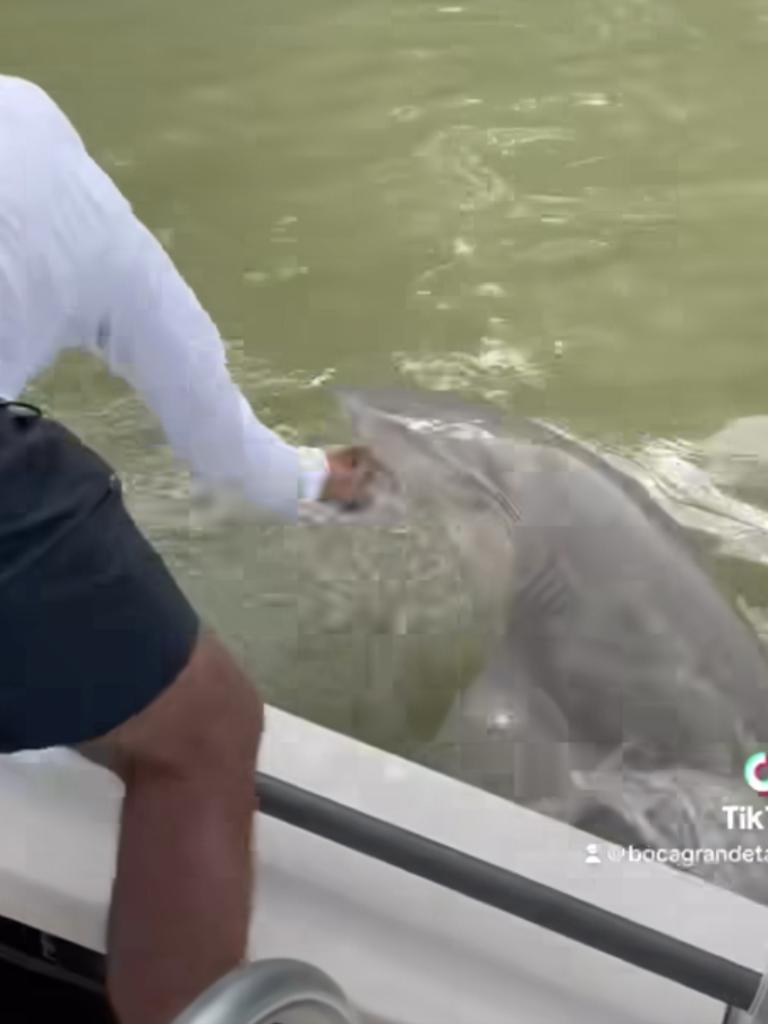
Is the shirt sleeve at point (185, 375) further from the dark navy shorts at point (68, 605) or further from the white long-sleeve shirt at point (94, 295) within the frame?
the dark navy shorts at point (68, 605)

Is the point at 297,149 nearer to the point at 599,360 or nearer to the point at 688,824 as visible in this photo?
the point at 599,360

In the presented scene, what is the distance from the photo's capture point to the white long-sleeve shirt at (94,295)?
74 centimetres

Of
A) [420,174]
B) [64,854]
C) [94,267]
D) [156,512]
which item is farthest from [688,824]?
[420,174]

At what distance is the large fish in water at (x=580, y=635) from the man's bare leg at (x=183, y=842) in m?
0.30

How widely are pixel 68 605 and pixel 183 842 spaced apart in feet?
0.49

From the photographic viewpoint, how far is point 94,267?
0.80 metres

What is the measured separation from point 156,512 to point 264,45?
1.29 metres

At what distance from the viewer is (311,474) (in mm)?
1056

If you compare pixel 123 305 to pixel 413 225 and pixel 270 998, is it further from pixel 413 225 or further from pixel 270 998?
pixel 413 225

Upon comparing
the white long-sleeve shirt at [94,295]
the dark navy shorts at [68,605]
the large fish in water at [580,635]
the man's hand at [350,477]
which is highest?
the white long-sleeve shirt at [94,295]

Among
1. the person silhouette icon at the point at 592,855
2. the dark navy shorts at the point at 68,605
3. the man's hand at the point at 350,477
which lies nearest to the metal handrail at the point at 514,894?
the person silhouette icon at the point at 592,855

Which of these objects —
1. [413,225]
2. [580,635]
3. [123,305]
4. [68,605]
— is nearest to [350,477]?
[580,635]

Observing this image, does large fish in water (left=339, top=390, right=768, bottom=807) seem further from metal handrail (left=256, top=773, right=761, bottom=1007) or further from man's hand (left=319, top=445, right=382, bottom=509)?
metal handrail (left=256, top=773, right=761, bottom=1007)

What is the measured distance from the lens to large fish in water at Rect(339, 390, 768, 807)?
1153 mm
